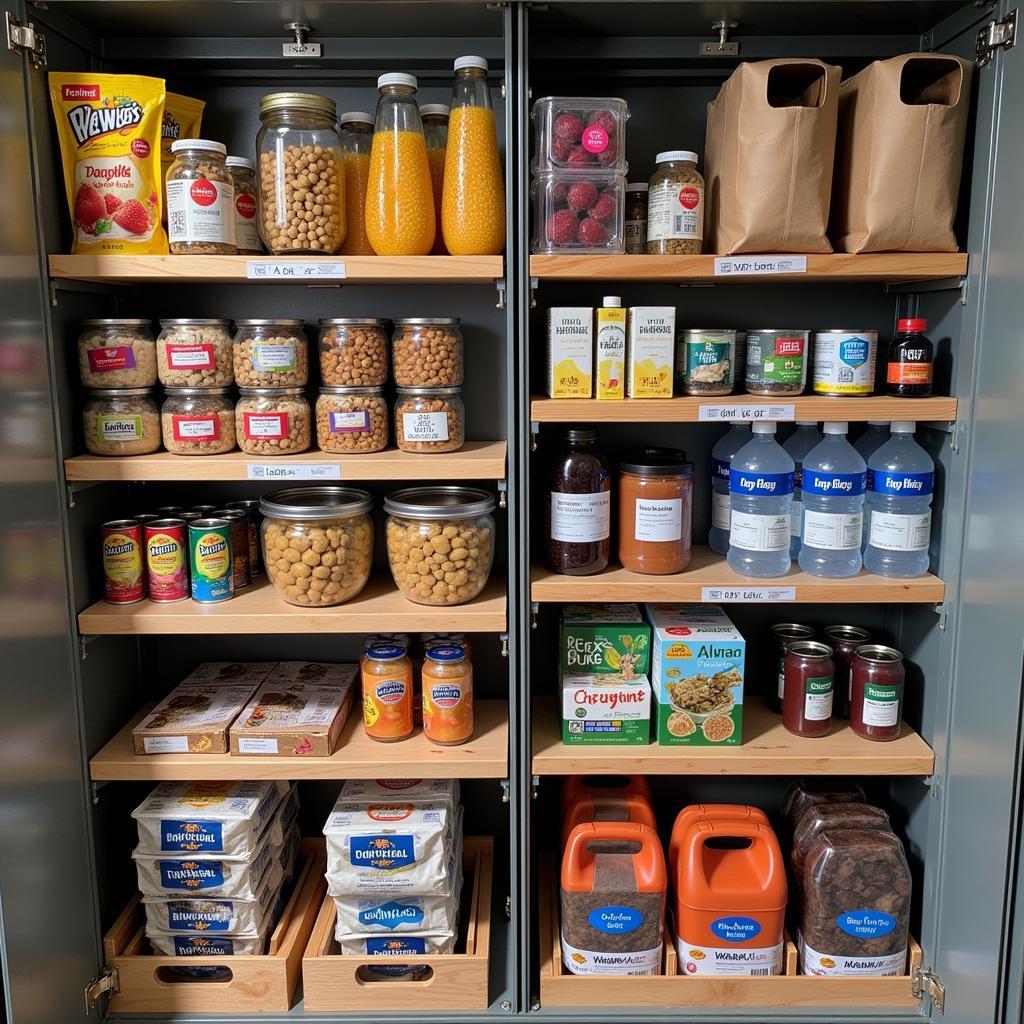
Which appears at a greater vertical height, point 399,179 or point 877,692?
point 399,179

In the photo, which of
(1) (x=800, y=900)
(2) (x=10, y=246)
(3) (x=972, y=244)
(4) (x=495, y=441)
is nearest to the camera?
(2) (x=10, y=246)

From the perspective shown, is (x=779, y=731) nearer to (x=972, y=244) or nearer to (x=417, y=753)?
(x=417, y=753)

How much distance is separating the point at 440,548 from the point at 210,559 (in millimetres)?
476

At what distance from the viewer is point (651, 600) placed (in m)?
Answer: 1.86

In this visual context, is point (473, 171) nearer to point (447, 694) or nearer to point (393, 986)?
point (447, 694)

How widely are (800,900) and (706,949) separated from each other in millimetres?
240

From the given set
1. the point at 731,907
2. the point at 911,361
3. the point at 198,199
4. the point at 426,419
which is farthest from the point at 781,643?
the point at 198,199

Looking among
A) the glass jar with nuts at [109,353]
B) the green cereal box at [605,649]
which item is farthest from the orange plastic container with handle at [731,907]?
the glass jar with nuts at [109,353]

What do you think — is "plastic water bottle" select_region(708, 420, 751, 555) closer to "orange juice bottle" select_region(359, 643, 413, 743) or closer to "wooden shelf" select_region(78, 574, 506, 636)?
"wooden shelf" select_region(78, 574, 506, 636)

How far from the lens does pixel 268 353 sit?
1.83m

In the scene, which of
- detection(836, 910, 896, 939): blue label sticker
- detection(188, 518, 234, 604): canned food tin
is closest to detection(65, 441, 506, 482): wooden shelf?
detection(188, 518, 234, 604): canned food tin

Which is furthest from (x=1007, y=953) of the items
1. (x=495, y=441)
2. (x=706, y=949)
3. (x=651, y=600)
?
(x=495, y=441)

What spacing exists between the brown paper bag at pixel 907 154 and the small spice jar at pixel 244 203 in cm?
118

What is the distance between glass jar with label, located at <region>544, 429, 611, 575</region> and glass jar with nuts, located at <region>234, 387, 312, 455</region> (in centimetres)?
52
